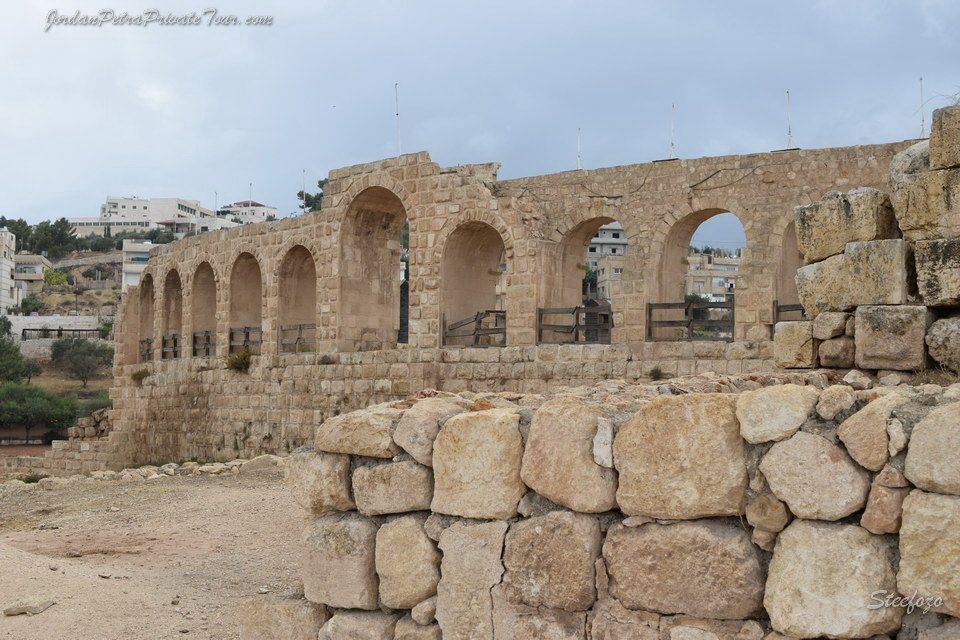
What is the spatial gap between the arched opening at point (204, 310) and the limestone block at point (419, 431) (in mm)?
17793

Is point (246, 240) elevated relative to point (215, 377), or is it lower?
elevated

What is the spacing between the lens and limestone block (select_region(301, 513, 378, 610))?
416 centimetres

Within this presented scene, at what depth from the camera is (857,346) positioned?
645 cm

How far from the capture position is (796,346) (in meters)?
6.95

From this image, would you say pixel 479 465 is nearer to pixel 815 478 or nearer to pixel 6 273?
pixel 815 478

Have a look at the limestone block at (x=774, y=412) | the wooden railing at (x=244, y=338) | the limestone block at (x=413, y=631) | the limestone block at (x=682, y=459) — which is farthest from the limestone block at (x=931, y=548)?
the wooden railing at (x=244, y=338)

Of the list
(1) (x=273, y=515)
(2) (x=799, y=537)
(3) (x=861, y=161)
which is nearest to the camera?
(2) (x=799, y=537)

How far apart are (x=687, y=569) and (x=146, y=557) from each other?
6088 mm

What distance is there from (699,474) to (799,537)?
16.0 inches

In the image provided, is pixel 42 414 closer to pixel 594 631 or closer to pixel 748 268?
pixel 748 268

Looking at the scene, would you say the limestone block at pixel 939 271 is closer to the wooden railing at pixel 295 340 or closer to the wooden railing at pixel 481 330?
the wooden railing at pixel 481 330

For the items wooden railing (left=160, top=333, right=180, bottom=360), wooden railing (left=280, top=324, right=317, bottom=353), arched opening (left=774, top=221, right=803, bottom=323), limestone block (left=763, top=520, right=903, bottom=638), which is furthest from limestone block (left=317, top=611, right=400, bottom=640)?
wooden railing (left=160, top=333, right=180, bottom=360)

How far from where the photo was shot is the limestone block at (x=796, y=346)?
22.5 ft

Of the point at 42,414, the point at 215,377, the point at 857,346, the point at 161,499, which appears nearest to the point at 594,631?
the point at 857,346
